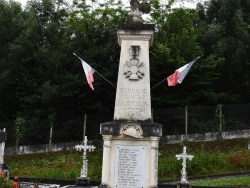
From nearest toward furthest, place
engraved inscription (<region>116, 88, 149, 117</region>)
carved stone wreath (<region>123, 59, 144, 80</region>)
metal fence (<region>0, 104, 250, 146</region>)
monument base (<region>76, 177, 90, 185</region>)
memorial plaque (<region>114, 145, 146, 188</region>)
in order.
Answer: memorial plaque (<region>114, 145, 146, 188</region>) → engraved inscription (<region>116, 88, 149, 117</region>) → carved stone wreath (<region>123, 59, 144, 80</region>) → monument base (<region>76, 177, 90, 185</region>) → metal fence (<region>0, 104, 250, 146</region>)

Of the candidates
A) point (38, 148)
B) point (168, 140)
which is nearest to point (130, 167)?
point (168, 140)

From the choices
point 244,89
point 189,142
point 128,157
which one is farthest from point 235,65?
point 128,157

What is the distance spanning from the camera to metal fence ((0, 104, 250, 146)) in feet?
95.6

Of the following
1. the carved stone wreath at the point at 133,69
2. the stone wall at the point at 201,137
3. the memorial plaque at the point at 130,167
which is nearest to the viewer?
the memorial plaque at the point at 130,167

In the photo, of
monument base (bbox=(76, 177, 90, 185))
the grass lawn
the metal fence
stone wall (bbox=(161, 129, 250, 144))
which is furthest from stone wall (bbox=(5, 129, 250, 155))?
monument base (bbox=(76, 177, 90, 185))

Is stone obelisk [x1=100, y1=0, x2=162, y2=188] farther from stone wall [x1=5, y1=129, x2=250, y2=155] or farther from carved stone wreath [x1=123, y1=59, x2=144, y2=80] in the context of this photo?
Answer: stone wall [x1=5, y1=129, x2=250, y2=155]

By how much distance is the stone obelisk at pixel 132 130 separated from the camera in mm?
12422

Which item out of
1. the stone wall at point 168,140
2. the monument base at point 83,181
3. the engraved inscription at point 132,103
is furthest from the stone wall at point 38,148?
the engraved inscription at point 132,103

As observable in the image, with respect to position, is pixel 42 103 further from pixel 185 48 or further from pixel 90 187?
pixel 90 187

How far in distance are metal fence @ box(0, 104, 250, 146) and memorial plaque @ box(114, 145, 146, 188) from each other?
53.3 feet

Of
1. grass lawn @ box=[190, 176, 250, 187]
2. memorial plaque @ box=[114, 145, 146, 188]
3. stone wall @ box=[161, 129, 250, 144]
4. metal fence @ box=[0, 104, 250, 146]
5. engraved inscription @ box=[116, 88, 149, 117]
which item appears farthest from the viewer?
metal fence @ box=[0, 104, 250, 146]

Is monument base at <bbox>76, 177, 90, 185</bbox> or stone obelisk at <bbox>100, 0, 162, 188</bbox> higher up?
stone obelisk at <bbox>100, 0, 162, 188</bbox>

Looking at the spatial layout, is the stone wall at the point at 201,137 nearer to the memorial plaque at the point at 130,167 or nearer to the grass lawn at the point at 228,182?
the grass lawn at the point at 228,182

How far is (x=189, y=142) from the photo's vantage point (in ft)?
93.3
